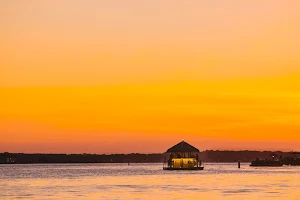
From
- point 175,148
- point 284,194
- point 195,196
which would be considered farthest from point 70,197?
point 175,148

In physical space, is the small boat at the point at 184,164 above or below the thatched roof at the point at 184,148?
below

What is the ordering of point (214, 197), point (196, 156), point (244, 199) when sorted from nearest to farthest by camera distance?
point (244, 199), point (214, 197), point (196, 156)

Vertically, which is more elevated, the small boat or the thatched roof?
the thatched roof

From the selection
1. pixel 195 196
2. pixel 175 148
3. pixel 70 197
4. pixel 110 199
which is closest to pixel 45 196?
pixel 70 197

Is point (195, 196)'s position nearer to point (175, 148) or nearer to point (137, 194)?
point (137, 194)

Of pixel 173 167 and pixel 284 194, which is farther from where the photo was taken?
pixel 173 167

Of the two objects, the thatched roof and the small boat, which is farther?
the small boat

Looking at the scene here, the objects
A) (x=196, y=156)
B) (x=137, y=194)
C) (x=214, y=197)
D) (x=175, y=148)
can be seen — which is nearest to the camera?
(x=214, y=197)

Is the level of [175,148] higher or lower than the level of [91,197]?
higher

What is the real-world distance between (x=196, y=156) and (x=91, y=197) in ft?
348

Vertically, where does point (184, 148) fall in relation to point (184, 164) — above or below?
above

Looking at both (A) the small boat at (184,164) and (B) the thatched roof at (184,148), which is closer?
(B) the thatched roof at (184,148)

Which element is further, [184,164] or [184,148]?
[184,164]

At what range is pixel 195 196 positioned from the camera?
75625mm
